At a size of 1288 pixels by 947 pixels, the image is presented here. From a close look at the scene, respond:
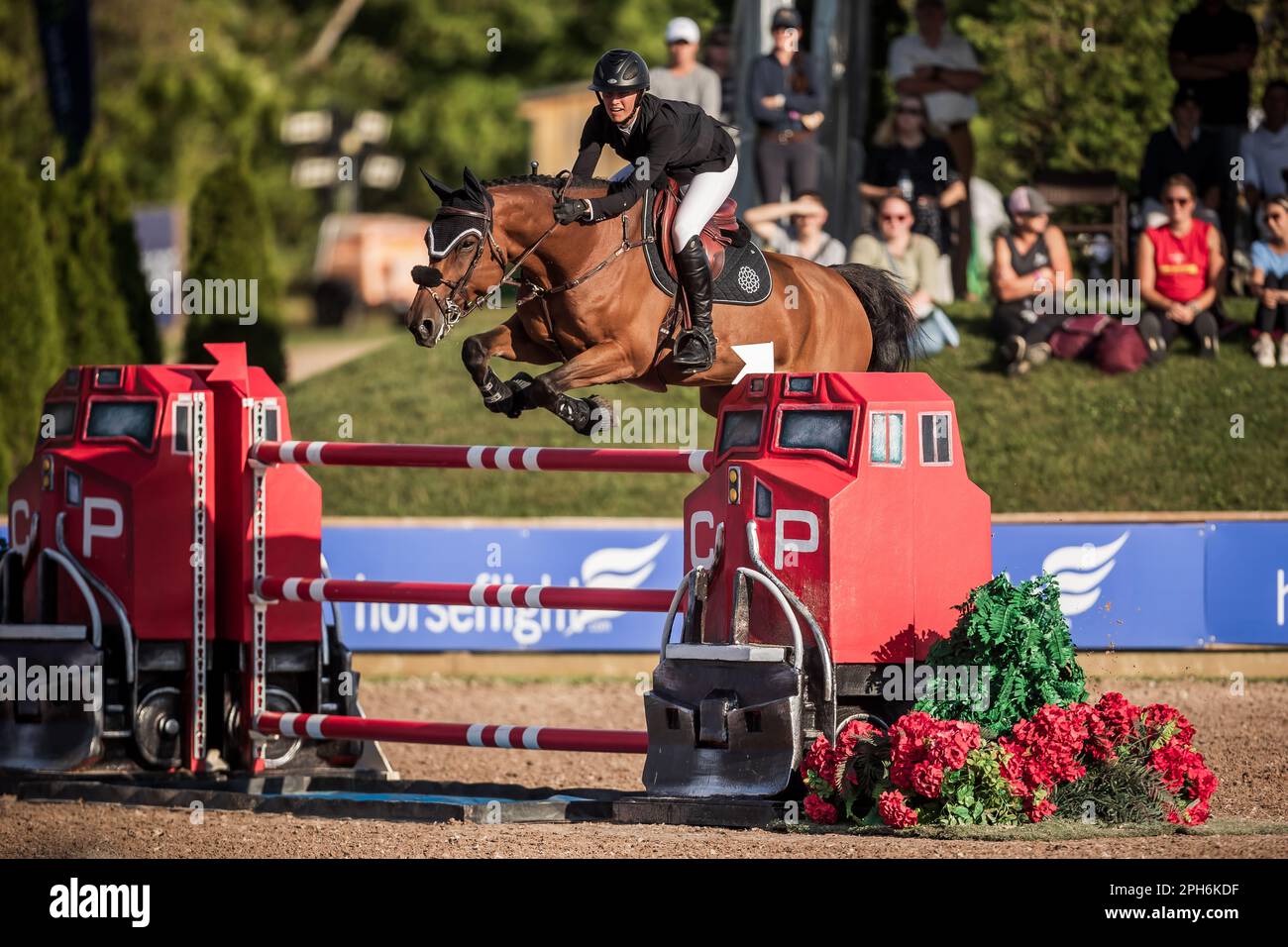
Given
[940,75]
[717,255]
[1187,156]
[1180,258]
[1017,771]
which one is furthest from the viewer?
[940,75]

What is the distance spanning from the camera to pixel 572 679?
12641 mm

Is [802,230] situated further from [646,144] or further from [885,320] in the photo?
[646,144]

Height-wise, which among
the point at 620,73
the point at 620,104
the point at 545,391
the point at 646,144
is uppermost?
the point at 620,73

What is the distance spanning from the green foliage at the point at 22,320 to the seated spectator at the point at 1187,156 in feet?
28.9

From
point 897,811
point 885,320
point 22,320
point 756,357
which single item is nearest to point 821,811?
point 897,811

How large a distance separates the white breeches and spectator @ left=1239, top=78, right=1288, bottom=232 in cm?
818

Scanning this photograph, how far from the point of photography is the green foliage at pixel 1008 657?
6945 mm

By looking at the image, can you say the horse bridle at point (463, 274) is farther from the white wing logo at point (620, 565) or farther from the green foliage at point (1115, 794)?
the white wing logo at point (620, 565)

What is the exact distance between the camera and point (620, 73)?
780cm

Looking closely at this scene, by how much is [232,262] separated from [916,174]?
19.3 feet

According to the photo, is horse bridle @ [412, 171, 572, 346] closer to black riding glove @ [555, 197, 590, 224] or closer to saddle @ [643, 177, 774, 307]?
black riding glove @ [555, 197, 590, 224]

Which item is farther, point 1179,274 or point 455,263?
point 1179,274
